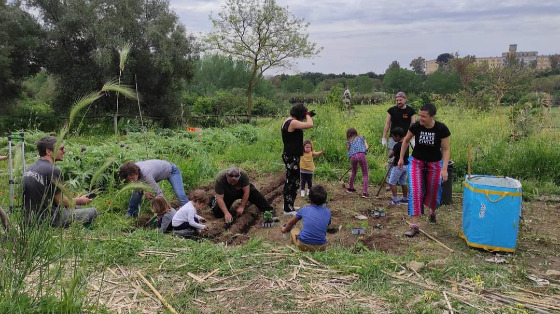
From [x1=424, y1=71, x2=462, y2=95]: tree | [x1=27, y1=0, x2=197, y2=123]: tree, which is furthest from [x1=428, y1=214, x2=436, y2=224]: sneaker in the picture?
[x1=424, y1=71, x2=462, y2=95]: tree

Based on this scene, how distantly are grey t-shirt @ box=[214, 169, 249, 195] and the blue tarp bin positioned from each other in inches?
110

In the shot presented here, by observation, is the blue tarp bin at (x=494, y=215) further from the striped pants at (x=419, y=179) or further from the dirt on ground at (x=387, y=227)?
the striped pants at (x=419, y=179)

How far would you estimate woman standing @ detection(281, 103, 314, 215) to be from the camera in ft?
18.4

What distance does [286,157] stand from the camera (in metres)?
5.84

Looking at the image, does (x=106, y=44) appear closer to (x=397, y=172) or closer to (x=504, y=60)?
(x=397, y=172)

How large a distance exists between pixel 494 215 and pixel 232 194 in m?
3.27

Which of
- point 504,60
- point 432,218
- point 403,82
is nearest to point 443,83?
point 403,82

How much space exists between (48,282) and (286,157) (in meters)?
3.66

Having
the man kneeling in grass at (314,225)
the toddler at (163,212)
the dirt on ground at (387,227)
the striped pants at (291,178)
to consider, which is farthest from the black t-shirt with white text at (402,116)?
the toddler at (163,212)

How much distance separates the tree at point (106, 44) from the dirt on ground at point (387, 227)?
11659 mm

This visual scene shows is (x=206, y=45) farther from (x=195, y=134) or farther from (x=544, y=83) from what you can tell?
(x=544, y=83)

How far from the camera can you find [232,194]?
5902 millimetres

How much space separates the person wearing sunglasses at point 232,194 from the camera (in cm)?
561

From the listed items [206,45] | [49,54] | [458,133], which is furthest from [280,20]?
[458,133]
